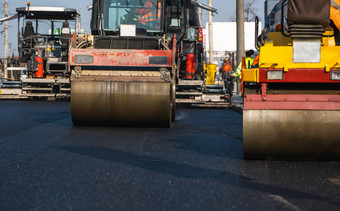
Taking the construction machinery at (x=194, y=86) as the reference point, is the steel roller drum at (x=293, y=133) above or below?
below

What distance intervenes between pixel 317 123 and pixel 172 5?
25.4ft

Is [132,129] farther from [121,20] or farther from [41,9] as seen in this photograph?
[41,9]

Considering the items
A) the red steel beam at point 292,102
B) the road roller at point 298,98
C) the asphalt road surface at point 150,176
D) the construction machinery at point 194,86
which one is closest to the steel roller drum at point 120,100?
the asphalt road surface at point 150,176

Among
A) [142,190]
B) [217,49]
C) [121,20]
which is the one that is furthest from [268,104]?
[217,49]

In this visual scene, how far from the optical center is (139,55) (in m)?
10.8

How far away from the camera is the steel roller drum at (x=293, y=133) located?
6.46 metres

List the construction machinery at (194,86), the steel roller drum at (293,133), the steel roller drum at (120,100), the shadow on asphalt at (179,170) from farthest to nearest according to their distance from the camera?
the construction machinery at (194,86)
the steel roller drum at (120,100)
the steel roller drum at (293,133)
the shadow on asphalt at (179,170)

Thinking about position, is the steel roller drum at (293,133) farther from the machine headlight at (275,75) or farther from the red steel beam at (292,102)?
the machine headlight at (275,75)

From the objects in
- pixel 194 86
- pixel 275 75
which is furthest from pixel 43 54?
pixel 275 75

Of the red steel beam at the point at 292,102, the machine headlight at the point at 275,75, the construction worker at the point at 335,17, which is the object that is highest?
the construction worker at the point at 335,17

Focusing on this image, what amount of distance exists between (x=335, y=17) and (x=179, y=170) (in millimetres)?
3234

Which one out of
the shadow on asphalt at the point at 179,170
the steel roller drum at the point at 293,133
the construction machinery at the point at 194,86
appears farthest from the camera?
the construction machinery at the point at 194,86

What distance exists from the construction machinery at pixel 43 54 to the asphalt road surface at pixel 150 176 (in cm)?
1068

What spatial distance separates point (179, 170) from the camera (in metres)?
6.24
